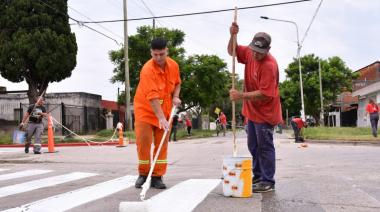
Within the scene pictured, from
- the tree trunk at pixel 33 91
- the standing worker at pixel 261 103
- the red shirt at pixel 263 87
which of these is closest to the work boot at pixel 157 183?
the standing worker at pixel 261 103

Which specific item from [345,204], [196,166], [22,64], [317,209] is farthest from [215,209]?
[22,64]

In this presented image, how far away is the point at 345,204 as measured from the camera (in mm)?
5121

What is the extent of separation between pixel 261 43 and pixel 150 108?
1.55 meters

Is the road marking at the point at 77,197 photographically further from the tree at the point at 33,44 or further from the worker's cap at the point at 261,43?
the tree at the point at 33,44

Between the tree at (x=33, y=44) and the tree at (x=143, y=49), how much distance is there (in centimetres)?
885

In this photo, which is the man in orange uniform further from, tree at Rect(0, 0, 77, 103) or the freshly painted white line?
tree at Rect(0, 0, 77, 103)

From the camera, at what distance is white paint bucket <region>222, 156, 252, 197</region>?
5.57 m

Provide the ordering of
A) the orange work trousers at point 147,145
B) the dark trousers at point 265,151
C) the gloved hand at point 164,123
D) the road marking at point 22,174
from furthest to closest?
the road marking at point 22,174 → the orange work trousers at point 147,145 → the dark trousers at point 265,151 → the gloved hand at point 164,123

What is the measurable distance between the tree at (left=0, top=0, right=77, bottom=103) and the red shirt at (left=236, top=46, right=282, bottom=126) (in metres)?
29.1

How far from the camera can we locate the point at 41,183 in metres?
7.50

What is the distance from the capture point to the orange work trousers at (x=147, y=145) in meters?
6.38

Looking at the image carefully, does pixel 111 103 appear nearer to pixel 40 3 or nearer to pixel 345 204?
pixel 40 3

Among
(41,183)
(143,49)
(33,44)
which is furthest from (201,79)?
(41,183)

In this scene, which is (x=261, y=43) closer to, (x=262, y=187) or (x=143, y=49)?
(x=262, y=187)
